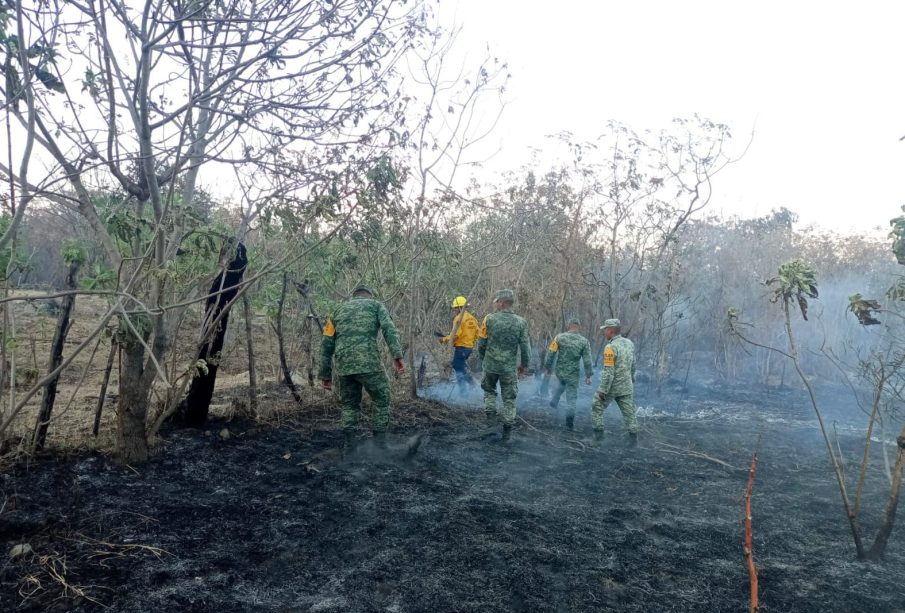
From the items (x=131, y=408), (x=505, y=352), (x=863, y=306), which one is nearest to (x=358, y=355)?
(x=505, y=352)

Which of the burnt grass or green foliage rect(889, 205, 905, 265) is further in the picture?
green foliage rect(889, 205, 905, 265)

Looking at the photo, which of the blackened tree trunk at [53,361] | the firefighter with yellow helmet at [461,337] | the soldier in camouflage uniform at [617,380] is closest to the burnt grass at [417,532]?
the blackened tree trunk at [53,361]

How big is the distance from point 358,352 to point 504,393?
205 centimetres

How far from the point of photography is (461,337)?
9.86 meters

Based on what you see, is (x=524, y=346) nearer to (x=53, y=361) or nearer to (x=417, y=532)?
(x=417, y=532)

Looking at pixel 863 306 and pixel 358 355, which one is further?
pixel 358 355

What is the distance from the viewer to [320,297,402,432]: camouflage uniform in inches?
256

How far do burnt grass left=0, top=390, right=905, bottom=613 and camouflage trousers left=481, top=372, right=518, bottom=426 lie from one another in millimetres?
452

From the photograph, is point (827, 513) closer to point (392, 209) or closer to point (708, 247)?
point (392, 209)

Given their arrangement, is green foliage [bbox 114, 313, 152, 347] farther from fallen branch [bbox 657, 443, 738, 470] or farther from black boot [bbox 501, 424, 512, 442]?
fallen branch [bbox 657, 443, 738, 470]

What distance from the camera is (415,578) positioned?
12.6ft

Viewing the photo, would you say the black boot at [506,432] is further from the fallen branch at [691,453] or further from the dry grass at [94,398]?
the dry grass at [94,398]

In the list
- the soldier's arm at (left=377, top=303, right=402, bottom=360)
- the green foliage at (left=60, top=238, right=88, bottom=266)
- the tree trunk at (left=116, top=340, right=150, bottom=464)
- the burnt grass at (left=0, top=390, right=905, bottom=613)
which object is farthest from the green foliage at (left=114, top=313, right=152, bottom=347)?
the soldier's arm at (left=377, top=303, right=402, bottom=360)

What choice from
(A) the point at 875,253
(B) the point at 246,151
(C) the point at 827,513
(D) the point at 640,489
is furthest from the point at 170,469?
(A) the point at 875,253
